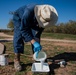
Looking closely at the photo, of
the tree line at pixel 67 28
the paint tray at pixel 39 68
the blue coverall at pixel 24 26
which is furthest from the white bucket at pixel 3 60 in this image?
the tree line at pixel 67 28

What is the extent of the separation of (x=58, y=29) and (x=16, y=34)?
27.8 meters

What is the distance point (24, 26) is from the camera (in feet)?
13.6

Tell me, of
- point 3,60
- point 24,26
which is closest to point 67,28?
point 3,60

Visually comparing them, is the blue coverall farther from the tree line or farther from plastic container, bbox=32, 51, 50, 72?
the tree line

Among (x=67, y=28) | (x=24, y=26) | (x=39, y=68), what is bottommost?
(x=67, y=28)

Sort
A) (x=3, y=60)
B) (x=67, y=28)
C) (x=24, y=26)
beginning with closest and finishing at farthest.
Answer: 1. (x=24, y=26)
2. (x=3, y=60)
3. (x=67, y=28)

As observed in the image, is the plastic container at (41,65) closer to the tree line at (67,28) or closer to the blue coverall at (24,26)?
the blue coverall at (24,26)

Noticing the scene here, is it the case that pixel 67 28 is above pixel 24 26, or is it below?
below

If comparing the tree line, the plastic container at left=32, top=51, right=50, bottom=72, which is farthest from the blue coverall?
the tree line

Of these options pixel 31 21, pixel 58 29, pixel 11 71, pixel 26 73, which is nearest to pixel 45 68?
pixel 26 73

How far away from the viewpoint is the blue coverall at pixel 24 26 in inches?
163

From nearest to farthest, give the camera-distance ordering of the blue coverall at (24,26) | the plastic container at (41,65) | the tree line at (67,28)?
the blue coverall at (24,26), the plastic container at (41,65), the tree line at (67,28)

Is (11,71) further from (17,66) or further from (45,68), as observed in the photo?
(45,68)

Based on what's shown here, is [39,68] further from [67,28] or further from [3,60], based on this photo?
[67,28]
